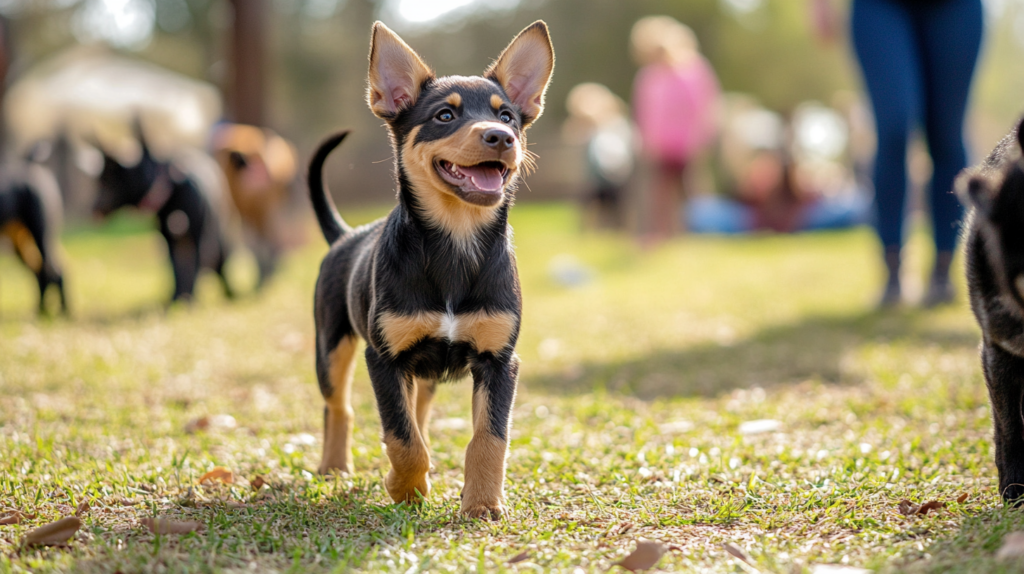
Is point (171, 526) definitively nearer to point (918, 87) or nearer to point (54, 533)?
point (54, 533)

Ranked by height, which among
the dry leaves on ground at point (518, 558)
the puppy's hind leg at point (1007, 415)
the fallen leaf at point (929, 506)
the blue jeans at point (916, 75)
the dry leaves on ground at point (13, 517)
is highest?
the blue jeans at point (916, 75)

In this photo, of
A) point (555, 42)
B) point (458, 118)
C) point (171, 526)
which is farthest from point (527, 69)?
point (555, 42)

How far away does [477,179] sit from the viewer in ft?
9.78

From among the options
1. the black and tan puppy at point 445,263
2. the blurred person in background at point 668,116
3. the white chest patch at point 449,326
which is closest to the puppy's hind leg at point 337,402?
the black and tan puppy at point 445,263

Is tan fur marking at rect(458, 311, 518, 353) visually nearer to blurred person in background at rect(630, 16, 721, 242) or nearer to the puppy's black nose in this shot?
the puppy's black nose

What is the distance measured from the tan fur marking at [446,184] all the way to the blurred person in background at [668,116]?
32.4 ft

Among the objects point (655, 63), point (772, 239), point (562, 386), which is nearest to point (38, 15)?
point (655, 63)

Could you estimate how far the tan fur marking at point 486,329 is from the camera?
2.89 m

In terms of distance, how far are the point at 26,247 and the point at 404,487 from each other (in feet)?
20.9

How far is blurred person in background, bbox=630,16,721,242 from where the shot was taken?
41.1 ft

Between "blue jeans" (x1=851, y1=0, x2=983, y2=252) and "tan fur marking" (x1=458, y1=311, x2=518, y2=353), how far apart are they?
410cm

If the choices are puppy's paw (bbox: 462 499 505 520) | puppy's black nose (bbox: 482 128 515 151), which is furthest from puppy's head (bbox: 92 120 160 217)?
puppy's paw (bbox: 462 499 505 520)

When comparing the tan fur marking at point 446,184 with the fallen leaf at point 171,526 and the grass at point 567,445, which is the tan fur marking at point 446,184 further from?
the fallen leaf at point 171,526

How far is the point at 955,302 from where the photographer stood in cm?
660
